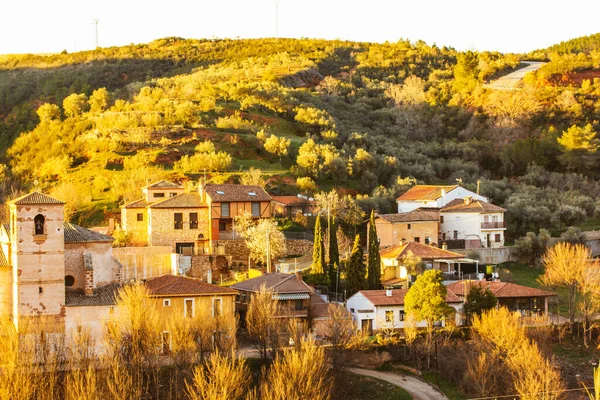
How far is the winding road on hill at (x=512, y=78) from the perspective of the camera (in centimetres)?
11278

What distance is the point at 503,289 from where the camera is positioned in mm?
53719

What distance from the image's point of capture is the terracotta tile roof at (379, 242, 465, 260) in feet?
186

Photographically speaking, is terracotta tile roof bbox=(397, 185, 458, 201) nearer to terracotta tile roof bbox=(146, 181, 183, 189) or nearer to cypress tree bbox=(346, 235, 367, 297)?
cypress tree bbox=(346, 235, 367, 297)

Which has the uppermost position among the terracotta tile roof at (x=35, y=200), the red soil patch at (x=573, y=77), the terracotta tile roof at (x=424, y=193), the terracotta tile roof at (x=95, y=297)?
the red soil patch at (x=573, y=77)

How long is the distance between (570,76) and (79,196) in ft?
222

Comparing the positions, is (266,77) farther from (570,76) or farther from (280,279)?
(280,279)

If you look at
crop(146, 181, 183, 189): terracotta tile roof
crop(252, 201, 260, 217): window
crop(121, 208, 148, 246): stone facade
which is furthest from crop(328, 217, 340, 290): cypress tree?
crop(146, 181, 183, 189): terracotta tile roof

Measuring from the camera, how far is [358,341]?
47.6 m

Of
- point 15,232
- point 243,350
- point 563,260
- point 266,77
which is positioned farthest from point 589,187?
point 15,232

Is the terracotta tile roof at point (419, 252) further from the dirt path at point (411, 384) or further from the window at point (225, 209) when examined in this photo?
the dirt path at point (411, 384)

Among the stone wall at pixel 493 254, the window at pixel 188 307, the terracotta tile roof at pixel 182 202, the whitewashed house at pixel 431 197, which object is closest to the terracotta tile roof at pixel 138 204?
the terracotta tile roof at pixel 182 202

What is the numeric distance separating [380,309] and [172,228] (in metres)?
14.2

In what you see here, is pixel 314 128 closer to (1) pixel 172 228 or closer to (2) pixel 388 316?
(1) pixel 172 228

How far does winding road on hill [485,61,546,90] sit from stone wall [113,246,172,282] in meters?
65.3
